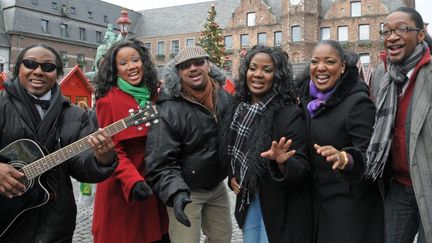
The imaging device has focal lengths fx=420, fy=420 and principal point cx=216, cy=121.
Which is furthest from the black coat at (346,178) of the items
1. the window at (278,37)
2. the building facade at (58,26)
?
the window at (278,37)

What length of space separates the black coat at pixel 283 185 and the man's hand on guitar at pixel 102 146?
0.98 m

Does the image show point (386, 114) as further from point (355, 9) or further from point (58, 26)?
point (58, 26)

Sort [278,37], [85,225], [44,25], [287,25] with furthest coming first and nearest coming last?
→ [44,25] → [278,37] → [287,25] → [85,225]

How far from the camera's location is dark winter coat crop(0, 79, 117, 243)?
2.89 metres

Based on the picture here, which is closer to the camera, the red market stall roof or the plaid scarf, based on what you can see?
the plaid scarf

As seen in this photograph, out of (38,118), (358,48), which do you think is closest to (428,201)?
(38,118)

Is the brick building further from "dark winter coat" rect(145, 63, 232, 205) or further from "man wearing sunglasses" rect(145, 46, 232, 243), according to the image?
"dark winter coat" rect(145, 63, 232, 205)

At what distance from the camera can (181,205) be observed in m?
2.82

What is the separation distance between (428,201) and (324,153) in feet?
2.55

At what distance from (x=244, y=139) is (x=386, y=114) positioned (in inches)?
38.8

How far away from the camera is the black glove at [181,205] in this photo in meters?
2.75

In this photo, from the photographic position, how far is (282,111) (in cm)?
304

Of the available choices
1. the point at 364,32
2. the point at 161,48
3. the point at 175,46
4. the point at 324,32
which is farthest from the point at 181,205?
the point at 161,48

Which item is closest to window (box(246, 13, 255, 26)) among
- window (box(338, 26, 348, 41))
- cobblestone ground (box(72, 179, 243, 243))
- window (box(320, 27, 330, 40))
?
window (box(320, 27, 330, 40))
